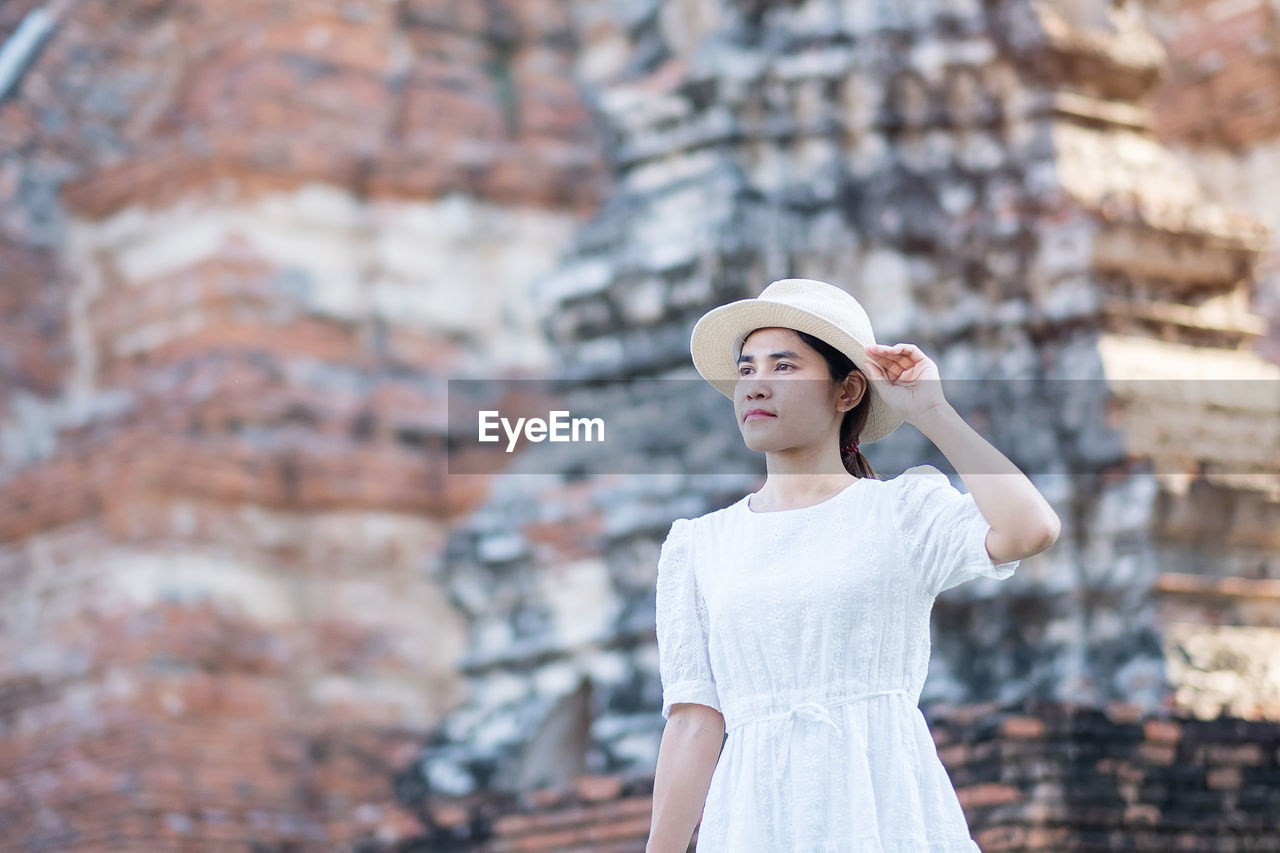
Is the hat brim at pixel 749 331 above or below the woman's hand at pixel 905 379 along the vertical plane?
above

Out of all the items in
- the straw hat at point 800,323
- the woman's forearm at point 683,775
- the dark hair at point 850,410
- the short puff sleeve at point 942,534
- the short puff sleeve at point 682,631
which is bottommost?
the woman's forearm at point 683,775

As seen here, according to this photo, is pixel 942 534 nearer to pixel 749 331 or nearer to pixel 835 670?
pixel 835 670

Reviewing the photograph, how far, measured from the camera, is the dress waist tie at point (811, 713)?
286 centimetres

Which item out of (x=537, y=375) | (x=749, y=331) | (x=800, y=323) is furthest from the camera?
(x=537, y=375)

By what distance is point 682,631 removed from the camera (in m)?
3.06

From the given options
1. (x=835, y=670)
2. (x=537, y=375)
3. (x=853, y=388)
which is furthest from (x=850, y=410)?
(x=537, y=375)

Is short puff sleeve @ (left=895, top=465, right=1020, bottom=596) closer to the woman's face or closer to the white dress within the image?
the white dress

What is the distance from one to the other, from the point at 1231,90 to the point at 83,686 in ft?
20.8

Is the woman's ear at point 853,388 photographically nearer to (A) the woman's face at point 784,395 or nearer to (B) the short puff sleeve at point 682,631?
(A) the woman's face at point 784,395

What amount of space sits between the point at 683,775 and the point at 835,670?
0.94 feet

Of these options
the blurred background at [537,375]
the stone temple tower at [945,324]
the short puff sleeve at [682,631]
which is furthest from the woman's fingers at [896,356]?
the stone temple tower at [945,324]

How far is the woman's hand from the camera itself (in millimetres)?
2906

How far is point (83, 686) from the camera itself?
7.94 meters

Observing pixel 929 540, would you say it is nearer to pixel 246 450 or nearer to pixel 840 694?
pixel 840 694
